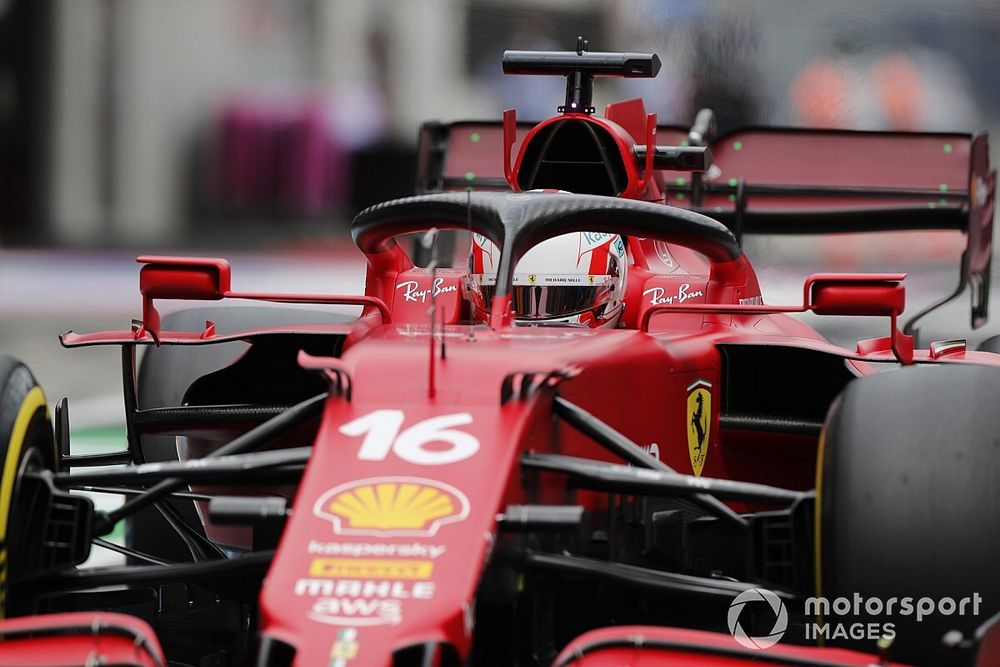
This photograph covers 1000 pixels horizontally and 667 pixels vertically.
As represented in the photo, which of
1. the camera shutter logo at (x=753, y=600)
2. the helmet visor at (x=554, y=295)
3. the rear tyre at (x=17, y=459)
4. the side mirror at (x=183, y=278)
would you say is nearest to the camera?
the camera shutter logo at (x=753, y=600)

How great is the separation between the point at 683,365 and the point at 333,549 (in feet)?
4.40

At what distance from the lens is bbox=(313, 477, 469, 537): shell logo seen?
2.38 m

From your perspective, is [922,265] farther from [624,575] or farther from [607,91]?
[624,575]

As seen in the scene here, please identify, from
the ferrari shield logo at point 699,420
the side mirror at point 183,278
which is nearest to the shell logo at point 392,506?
the side mirror at point 183,278

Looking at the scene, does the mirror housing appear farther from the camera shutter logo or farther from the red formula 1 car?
the camera shutter logo

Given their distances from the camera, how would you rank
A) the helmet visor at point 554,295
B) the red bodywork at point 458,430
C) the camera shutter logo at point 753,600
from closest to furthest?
1. the red bodywork at point 458,430
2. the camera shutter logo at point 753,600
3. the helmet visor at point 554,295

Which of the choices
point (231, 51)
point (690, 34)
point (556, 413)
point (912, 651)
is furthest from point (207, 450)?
point (231, 51)

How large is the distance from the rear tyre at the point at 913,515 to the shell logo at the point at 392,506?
2.27 ft

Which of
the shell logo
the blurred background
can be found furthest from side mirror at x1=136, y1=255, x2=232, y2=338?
the blurred background

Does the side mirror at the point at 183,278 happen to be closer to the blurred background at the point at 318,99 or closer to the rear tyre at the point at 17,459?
the rear tyre at the point at 17,459

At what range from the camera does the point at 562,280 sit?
3711 mm

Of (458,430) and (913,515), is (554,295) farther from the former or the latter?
(913,515)

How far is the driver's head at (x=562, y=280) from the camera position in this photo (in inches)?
146

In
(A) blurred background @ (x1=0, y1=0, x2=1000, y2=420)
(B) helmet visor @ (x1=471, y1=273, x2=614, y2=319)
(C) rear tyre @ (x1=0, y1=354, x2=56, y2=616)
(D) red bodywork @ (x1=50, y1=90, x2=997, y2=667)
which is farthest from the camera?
(A) blurred background @ (x1=0, y1=0, x2=1000, y2=420)
